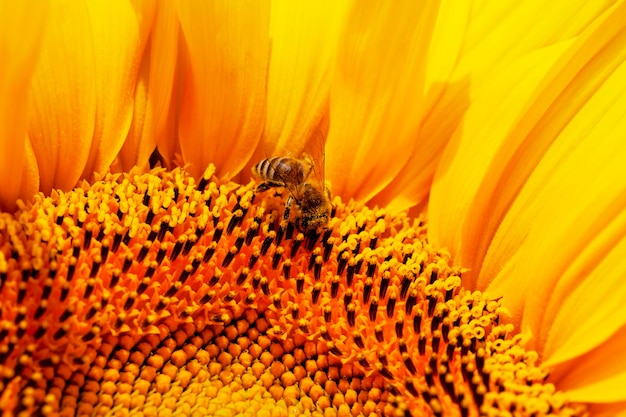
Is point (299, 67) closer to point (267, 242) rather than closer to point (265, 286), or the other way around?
point (267, 242)

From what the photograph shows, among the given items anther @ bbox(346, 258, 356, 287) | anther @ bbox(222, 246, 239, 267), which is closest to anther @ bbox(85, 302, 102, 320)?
anther @ bbox(222, 246, 239, 267)

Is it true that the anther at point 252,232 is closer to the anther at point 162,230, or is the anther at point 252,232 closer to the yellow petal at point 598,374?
the anther at point 162,230

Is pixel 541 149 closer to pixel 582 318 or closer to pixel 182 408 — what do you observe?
pixel 582 318

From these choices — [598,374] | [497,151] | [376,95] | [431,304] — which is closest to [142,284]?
[431,304]

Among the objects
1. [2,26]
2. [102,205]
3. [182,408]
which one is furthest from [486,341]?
[2,26]

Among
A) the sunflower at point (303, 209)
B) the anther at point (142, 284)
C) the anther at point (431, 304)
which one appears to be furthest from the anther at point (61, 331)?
the anther at point (431, 304)

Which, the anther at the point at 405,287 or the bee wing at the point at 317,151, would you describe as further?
the bee wing at the point at 317,151

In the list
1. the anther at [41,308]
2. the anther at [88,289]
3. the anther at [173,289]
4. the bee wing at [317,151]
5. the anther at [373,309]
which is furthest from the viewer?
the bee wing at [317,151]
